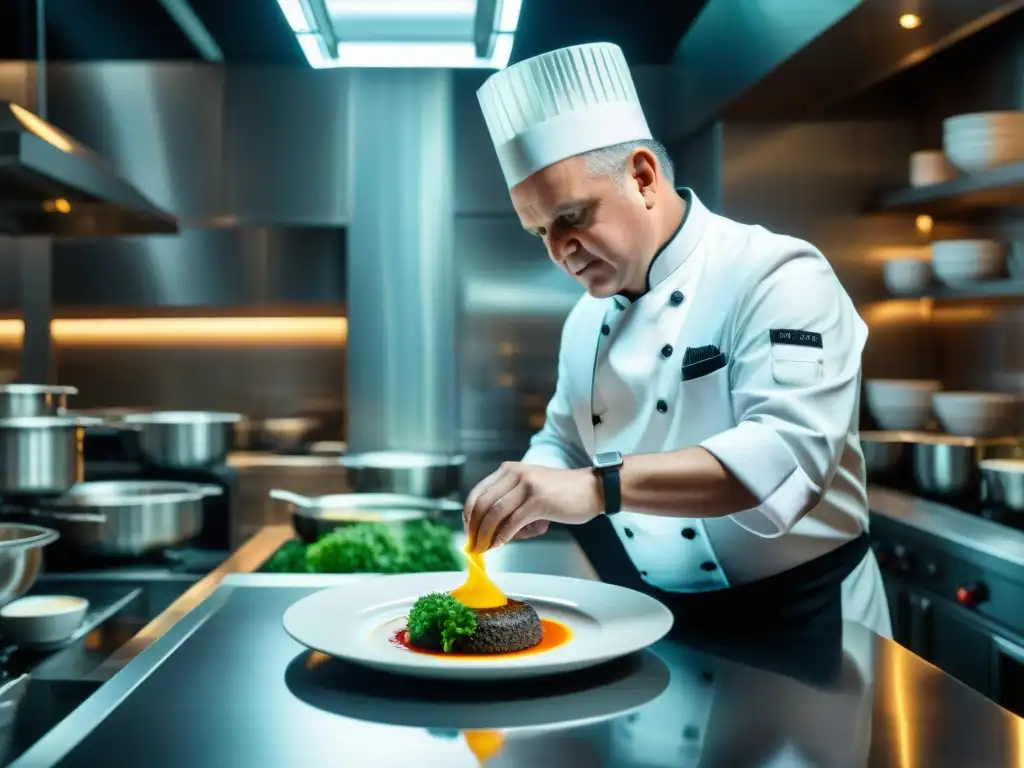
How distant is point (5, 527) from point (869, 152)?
297 cm

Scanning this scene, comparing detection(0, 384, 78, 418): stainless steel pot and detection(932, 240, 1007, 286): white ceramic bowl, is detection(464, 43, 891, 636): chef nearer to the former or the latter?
detection(932, 240, 1007, 286): white ceramic bowl

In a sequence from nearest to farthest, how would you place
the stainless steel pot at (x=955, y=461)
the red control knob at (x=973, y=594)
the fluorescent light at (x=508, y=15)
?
the fluorescent light at (x=508, y=15)
the red control knob at (x=973, y=594)
the stainless steel pot at (x=955, y=461)

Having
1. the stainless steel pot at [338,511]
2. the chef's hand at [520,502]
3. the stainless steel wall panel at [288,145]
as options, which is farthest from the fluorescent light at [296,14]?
the stainless steel wall panel at [288,145]

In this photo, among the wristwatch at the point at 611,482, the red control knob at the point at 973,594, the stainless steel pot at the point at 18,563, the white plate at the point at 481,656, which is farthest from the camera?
the red control knob at the point at 973,594

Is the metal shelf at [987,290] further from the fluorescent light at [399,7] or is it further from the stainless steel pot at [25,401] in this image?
the stainless steel pot at [25,401]

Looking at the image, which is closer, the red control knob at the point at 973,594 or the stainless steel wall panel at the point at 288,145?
the red control knob at the point at 973,594

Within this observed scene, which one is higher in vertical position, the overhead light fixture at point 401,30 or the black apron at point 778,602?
the overhead light fixture at point 401,30

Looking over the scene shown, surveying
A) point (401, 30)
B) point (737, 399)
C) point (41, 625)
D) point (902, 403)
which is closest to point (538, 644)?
point (737, 399)

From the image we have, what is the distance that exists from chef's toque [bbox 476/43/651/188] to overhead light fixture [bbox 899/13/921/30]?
3.76ft

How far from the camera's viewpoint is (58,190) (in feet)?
7.59

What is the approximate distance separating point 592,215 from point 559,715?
0.73 metres

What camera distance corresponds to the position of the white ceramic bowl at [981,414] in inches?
112

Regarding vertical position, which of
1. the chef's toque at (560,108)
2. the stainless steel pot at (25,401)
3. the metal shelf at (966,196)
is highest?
the metal shelf at (966,196)

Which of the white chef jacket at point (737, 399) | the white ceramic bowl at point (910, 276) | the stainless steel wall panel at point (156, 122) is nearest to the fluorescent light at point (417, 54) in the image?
the white chef jacket at point (737, 399)
